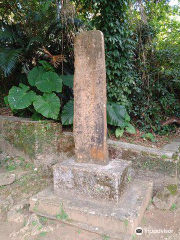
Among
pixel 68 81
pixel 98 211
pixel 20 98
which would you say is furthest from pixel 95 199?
pixel 68 81

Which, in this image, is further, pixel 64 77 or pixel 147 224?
pixel 64 77

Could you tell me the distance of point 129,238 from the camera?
7.18 ft

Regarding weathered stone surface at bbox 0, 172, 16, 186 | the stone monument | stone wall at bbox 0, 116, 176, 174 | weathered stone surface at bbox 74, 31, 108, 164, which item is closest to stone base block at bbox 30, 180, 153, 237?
the stone monument

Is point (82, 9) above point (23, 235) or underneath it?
above

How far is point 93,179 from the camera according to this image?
2.53 meters

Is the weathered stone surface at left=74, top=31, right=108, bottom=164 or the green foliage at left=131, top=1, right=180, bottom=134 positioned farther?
the green foliage at left=131, top=1, right=180, bottom=134

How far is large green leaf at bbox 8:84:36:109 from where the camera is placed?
12.8ft

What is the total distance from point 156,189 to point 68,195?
1448mm

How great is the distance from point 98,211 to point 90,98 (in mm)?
1316

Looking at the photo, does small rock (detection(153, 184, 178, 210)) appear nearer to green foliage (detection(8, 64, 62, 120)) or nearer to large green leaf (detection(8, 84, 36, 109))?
green foliage (detection(8, 64, 62, 120))

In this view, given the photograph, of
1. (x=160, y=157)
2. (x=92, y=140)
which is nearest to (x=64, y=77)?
(x=92, y=140)

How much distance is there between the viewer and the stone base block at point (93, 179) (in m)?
2.46

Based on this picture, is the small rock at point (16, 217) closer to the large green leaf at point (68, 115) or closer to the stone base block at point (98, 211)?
the stone base block at point (98, 211)

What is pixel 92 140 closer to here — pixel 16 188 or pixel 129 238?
pixel 129 238
